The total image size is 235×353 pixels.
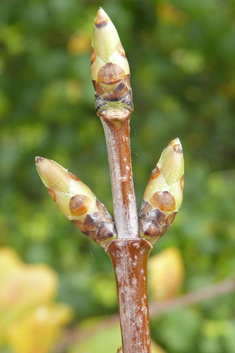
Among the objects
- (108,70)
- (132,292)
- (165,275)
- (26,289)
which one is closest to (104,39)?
(108,70)

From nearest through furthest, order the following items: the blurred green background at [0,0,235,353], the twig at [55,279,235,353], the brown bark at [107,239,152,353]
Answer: the brown bark at [107,239,152,353]
the twig at [55,279,235,353]
the blurred green background at [0,0,235,353]

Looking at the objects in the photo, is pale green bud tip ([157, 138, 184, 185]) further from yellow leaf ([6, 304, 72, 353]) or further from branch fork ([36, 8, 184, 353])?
yellow leaf ([6, 304, 72, 353])

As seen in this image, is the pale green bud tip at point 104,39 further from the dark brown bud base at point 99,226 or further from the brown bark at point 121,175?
the dark brown bud base at point 99,226

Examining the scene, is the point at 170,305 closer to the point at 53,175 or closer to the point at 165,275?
the point at 165,275

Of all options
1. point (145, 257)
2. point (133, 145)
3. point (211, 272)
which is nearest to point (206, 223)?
point (211, 272)

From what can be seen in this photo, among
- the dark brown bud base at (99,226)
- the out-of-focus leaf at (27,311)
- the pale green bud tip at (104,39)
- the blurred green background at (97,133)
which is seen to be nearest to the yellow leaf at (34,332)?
the out-of-focus leaf at (27,311)

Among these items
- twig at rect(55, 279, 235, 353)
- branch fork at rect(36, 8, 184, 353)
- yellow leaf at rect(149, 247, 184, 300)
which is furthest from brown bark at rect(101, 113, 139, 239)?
yellow leaf at rect(149, 247, 184, 300)
